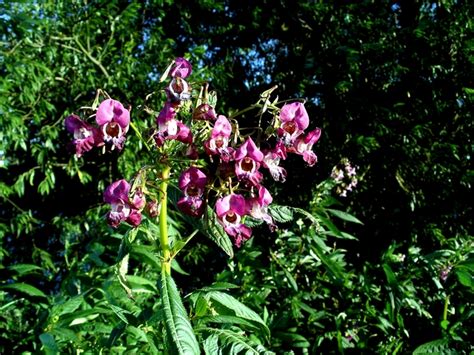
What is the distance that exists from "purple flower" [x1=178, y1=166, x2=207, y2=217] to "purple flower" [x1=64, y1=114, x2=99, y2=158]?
235 mm

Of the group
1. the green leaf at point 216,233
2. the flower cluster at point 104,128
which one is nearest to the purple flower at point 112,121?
the flower cluster at point 104,128

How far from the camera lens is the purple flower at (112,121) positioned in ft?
4.21

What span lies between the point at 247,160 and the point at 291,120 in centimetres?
16

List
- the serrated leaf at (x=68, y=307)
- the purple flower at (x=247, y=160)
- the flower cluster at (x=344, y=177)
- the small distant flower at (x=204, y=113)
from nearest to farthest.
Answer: the purple flower at (x=247, y=160), the small distant flower at (x=204, y=113), the serrated leaf at (x=68, y=307), the flower cluster at (x=344, y=177)

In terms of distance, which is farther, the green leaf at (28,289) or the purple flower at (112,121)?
the green leaf at (28,289)

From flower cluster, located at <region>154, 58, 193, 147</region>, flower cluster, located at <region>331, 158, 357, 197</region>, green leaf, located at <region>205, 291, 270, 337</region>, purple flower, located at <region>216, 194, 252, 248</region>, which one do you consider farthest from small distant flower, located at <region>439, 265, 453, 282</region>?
flower cluster, located at <region>154, 58, 193, 147</region>

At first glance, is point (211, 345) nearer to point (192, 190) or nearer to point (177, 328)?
point (177, 328)

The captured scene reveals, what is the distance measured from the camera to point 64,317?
→ 1918 millimetres

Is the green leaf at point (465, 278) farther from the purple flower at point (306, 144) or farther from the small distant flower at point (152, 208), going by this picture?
the small distant flower at point (152, 208)

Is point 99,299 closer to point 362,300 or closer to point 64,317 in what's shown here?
point 64,317

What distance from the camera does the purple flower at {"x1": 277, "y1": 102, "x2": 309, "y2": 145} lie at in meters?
1.30

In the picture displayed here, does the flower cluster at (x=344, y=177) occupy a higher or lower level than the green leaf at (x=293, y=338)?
higher

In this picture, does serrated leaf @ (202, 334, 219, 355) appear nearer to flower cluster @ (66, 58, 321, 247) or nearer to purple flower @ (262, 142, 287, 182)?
flower cluster @ (66, 58, 321, 247)

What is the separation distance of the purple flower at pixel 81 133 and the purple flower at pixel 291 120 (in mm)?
419
